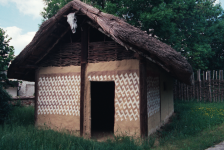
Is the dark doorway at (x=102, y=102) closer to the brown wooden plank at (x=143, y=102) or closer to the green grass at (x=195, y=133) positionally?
the green grass at (x=195, y=133)

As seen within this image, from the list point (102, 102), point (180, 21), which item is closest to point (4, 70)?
point (102, 102)

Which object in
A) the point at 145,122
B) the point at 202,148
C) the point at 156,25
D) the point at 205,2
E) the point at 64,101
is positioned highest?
the point at 205,2

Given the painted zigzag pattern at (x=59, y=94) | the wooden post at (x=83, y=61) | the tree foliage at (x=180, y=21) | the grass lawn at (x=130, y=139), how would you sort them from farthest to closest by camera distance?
the tree foliage at (x=180, y=21) → the painted zigzag pattern at (x=59, y=94) → the wooden post at (x=83, y=61) → the grass lawn at (x=130, y=139)

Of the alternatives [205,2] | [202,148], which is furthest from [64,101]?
[205,2]

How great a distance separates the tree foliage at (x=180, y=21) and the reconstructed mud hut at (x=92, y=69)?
4.76 meters

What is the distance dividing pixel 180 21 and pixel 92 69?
1043 centimetres

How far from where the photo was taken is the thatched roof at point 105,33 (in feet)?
15.5

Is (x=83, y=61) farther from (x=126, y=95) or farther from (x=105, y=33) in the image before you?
(x=126, y=95)

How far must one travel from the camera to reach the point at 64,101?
6.22 meters

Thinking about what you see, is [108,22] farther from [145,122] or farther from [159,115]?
[159,115]

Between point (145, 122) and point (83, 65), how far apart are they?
259cm

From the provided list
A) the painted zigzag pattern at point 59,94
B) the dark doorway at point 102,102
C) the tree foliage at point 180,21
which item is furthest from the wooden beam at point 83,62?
the tree foliage at point 180,21

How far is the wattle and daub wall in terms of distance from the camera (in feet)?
17.5

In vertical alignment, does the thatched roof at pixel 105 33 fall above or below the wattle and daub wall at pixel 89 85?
above
